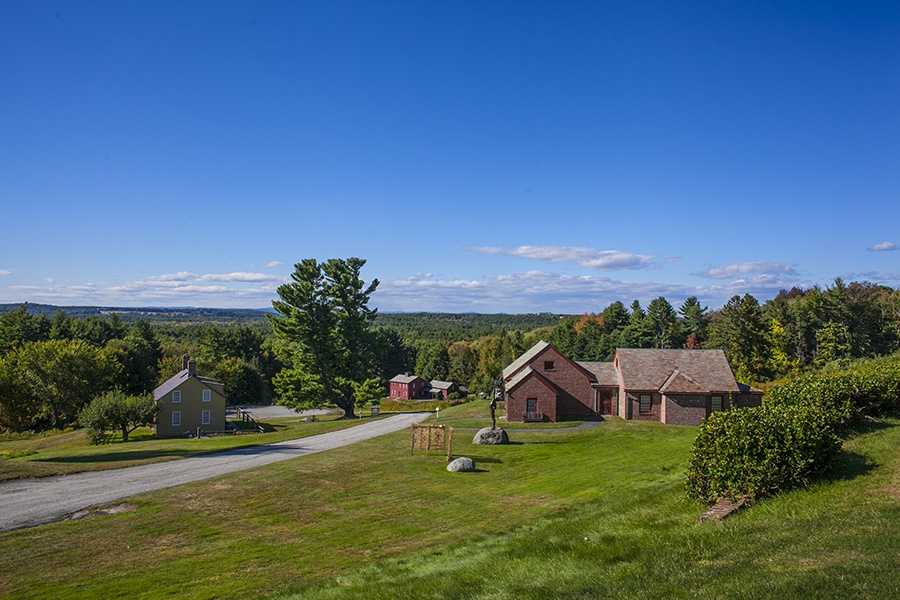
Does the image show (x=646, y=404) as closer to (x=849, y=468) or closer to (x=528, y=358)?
(x=528, y=358)

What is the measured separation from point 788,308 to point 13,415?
317 ft

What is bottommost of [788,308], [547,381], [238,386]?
[238,386]

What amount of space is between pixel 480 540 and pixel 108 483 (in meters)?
16.2

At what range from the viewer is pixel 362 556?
42.0 ft

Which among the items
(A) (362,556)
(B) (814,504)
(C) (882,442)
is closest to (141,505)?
(A) (362,556)

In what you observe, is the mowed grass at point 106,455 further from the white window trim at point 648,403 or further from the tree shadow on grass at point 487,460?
the white window trim at point 648,403

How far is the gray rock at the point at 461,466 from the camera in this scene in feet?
76.6

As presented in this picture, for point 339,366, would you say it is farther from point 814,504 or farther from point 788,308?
point 788,308

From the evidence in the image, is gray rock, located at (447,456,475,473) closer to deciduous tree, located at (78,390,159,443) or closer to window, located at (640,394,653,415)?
window, located at (640,394,653,415)

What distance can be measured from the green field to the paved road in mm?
1557

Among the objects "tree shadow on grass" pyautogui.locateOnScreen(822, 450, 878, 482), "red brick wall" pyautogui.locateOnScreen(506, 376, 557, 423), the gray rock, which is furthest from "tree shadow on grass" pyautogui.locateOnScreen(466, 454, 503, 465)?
"tree shadow on grass" pyautogui.locateOnScreen(822, 450, 878, 482)

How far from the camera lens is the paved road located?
1703cm

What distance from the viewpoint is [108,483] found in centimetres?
2117

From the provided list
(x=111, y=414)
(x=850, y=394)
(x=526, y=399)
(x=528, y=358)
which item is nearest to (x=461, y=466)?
(x=850, y=394)
